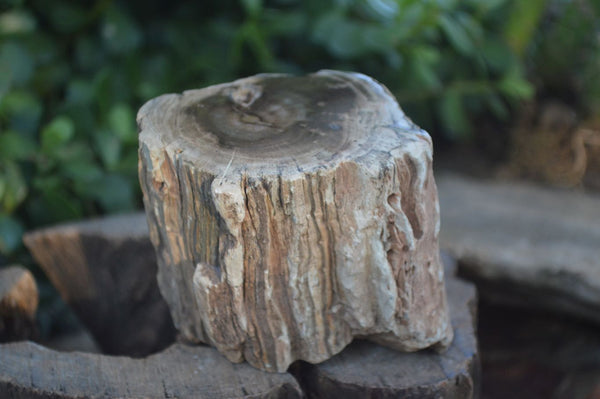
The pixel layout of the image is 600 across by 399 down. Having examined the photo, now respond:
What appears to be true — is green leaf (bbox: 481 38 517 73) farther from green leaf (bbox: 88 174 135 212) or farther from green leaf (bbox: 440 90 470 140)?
green leaf (bbox: 88 174 135 212)

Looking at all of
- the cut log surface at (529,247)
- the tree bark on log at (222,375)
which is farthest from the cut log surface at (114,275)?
the cut log surface at (529,247)

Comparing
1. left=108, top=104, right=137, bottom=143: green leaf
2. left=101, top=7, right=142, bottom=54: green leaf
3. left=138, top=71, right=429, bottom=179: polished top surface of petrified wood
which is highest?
left=138, top=71, right=429, bottom=179: polished top surface of petrified wood

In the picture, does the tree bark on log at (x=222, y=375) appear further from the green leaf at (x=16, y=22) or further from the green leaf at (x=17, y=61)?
the green leaf at (x=16, y=22)

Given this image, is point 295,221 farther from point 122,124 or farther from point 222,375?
point 122,124

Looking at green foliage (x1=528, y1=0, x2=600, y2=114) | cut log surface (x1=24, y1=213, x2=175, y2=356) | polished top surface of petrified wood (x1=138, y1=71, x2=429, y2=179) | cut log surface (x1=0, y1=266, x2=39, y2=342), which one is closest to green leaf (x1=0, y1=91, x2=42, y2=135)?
cut log surface (x1=24, y1=213, x2=175, y2=356)

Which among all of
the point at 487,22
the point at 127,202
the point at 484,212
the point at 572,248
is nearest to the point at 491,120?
the point at 487,22
